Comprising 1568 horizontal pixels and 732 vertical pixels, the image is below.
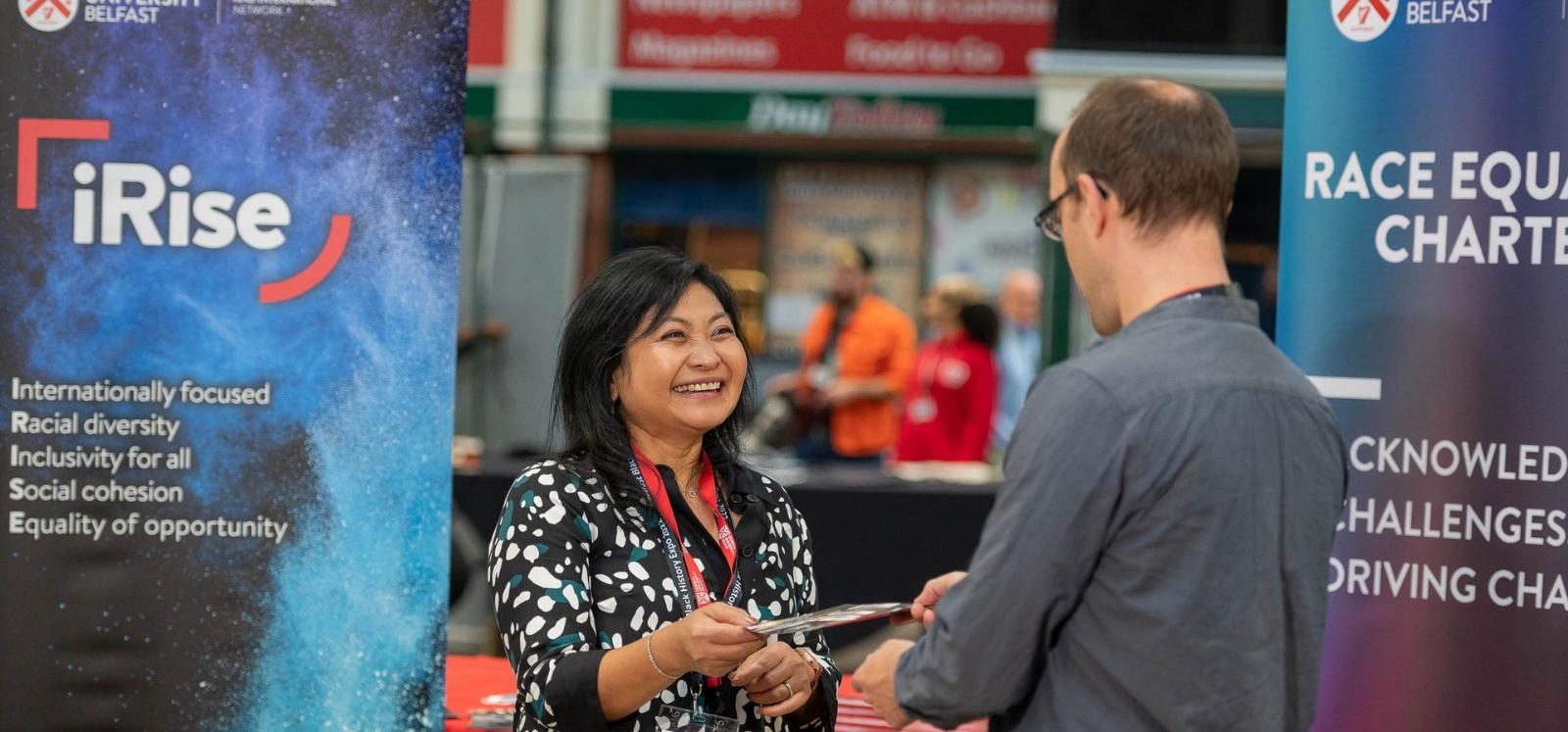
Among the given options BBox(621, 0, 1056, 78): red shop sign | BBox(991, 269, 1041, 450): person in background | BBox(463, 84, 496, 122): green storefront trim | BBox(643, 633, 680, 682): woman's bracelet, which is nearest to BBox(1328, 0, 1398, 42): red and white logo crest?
BBox(643, 633, 680, 682): woman's bracelet

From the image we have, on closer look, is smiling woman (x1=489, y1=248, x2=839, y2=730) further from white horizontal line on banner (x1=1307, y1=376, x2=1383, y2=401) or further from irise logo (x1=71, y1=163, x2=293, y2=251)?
white horizontal line on banner (x1=1307, y1=376, x2=1383, y2=401)

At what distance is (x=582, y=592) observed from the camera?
91.1 inches

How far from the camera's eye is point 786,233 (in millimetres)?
11797

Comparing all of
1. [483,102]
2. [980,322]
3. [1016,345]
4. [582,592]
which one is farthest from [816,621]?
[483,102]

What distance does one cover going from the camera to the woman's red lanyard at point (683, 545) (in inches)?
94.4

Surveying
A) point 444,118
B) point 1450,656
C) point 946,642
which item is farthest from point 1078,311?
point 946,642

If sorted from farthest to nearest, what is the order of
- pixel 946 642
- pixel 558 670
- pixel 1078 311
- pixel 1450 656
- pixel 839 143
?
pixel 839 143 < pixel 1078 311 < pixel 1450 656 < pixel 558 670 < pixel 946 642

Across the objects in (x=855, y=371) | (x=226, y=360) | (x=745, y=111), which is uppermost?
(x=745, y=111)

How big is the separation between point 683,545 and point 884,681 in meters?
0.60

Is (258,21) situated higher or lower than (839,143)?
lower

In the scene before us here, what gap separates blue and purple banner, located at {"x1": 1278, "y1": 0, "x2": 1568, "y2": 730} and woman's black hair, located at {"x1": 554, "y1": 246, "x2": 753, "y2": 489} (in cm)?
107

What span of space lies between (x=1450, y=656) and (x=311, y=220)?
6.31 feet

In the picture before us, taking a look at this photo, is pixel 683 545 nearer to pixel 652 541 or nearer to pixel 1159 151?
pixel 652 541

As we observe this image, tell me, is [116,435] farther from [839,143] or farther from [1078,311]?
[839,143]
